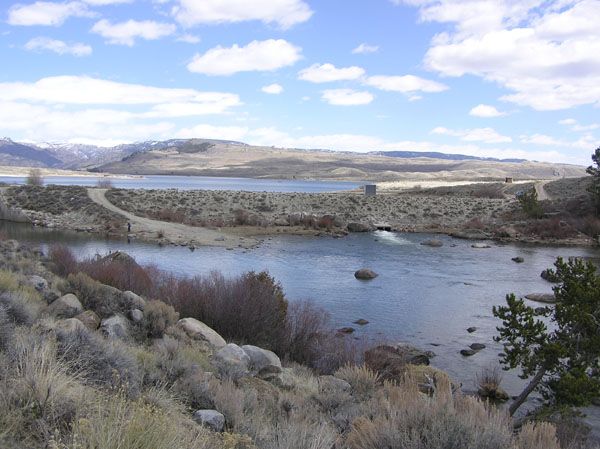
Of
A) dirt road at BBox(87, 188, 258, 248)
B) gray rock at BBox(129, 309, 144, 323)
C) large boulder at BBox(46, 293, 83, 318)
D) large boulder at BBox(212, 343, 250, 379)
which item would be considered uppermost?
large boulder at BBox(46, 293, 83, 318)

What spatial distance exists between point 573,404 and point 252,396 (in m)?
6.58

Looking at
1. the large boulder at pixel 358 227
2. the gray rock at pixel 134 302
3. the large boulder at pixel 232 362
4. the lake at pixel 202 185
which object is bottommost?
the large boulder at pixel 358 227

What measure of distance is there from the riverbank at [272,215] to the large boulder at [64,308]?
25689 millimetres

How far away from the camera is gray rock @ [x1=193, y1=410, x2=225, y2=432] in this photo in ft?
18.0

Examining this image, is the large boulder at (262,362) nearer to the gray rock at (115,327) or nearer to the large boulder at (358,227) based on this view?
the gray rock at (115,327)

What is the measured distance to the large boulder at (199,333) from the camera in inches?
433

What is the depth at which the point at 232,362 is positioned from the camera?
9070mm

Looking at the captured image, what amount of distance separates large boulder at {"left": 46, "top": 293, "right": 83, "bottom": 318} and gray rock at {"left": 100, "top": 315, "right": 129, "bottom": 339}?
610mm

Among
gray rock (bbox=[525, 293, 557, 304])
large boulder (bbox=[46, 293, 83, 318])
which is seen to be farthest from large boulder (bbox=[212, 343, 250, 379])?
gray rock (bbox=[525, 293, 557, 304])

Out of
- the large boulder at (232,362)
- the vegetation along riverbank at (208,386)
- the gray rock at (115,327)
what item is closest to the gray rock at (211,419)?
the vegetation along riverbank at (208,386)

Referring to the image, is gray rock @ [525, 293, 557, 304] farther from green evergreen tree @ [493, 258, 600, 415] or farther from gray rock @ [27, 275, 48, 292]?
gray rock @ [27, 275, 48, 292]

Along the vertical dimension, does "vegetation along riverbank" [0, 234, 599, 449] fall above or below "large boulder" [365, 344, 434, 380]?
above

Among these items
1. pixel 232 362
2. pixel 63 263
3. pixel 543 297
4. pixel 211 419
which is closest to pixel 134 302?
pixel 232 362

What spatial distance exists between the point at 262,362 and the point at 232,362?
51.8 inches
